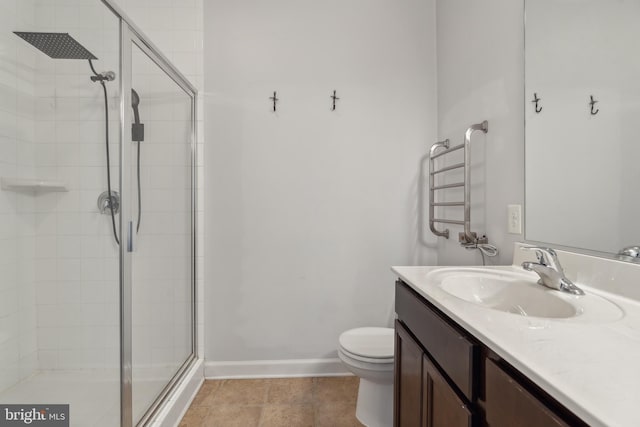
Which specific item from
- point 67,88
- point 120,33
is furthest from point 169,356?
point 120,33

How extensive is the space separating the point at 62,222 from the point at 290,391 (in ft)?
4.67

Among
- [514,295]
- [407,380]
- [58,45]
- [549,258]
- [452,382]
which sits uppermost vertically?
[58,45]

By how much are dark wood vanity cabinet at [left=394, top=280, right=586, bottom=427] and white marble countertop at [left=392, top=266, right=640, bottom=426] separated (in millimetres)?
41

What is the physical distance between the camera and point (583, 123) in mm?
884

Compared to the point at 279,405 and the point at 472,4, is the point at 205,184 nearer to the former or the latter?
the point at 279,405

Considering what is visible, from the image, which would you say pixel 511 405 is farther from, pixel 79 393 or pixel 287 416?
pixel 79 393

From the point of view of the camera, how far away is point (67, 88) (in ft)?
3.62

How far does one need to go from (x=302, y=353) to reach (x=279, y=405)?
334 mm

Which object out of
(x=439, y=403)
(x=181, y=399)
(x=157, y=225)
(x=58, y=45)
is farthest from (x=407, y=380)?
(x=58, y=45)

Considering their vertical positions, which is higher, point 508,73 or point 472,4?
point 472,4

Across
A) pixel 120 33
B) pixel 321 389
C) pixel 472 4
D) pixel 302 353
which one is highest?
pixel 472 4

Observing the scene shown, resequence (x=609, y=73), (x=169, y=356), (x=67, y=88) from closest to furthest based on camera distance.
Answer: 1. (x=609, y=73)
2. (x=67, y=88)
3. (x=169, y=356)

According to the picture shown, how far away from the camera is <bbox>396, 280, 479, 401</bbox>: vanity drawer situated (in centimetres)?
58

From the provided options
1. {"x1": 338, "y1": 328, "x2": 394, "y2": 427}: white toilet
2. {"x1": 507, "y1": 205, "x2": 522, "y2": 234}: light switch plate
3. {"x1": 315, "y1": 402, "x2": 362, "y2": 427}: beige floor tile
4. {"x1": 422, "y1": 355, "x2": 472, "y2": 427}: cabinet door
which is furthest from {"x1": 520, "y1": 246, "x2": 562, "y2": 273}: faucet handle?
{"x1": 315, "y1": 402, "x2": 362, "y2": 427}: beige floor tile
